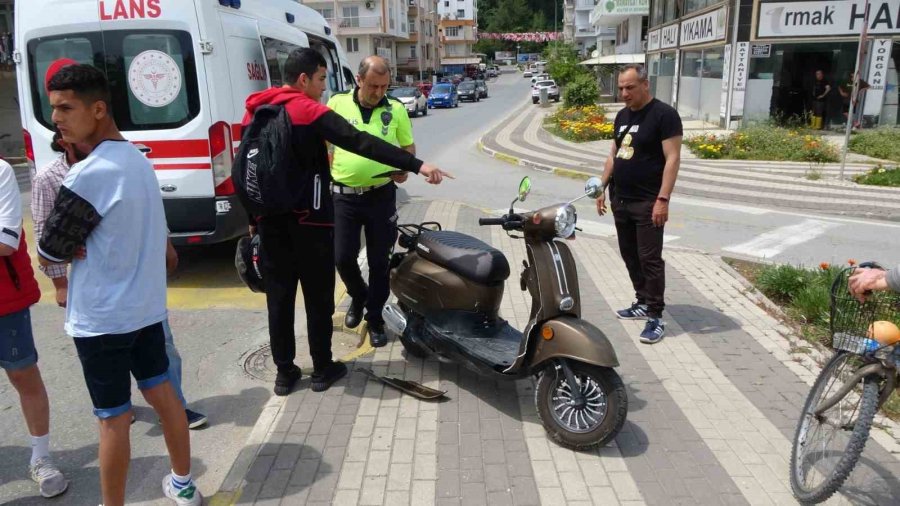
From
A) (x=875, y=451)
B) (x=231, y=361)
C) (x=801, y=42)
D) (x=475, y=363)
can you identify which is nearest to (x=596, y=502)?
(x=475, y=363)

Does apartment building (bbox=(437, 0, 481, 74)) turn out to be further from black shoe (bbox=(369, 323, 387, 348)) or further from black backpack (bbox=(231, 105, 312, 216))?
black backpack (bbox=(231, 105, 312, 216))

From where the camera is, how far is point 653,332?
500cm

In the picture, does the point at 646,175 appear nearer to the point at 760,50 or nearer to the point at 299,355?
the point at 299,355

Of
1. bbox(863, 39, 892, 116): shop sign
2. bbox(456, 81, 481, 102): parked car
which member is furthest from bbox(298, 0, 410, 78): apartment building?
bbox(863, 39, 892, 116): shop sign

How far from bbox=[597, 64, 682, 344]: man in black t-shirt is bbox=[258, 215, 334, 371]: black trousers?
235 centimetres

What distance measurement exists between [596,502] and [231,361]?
2.91 meters

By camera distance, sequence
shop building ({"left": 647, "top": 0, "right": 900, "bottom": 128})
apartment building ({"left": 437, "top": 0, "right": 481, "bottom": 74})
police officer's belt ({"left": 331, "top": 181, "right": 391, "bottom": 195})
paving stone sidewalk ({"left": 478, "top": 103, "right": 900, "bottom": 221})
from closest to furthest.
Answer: police officer's belt ({"left": 331, "top": 181, "right": 391, "bottom": 195}) < paving stone sidewalk ({"left": 478, "top": 103, "right": 900, "bottom": 221}) < shop building ({"left": 647, "top": 0, "right": 900, "bottom": 128}) < apartment building ({"left": 437, "top": 0, "right": 481, "bottom": 74})

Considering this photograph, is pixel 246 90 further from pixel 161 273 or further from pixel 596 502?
pixel 596 502

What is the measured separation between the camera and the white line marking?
793cm

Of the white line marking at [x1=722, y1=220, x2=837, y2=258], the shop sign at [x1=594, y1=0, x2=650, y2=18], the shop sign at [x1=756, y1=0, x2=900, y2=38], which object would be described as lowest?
the white line marking at [x1=722, y1=220, x2=837, y2=258]

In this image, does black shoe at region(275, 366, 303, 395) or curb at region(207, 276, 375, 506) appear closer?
curb at region(207, 276, 375, 506)

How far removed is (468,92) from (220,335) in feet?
139

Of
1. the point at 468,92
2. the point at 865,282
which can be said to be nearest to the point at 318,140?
the point at 865,282

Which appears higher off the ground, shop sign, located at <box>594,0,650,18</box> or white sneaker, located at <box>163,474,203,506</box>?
shop sign, located at <box>594,0,650,18</box>
